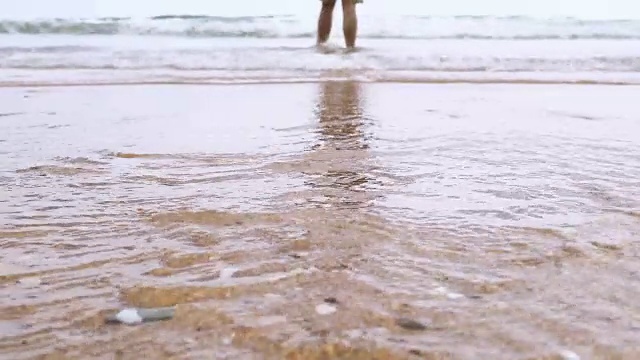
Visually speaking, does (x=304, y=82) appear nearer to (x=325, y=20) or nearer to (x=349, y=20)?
(x=349, y=20)

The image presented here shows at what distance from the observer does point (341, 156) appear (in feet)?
6.79

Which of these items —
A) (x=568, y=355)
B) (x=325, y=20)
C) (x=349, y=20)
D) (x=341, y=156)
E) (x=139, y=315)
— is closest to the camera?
(x=568, y=355)

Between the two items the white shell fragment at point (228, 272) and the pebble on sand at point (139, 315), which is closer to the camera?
the pebble on sand at point (139, 315)

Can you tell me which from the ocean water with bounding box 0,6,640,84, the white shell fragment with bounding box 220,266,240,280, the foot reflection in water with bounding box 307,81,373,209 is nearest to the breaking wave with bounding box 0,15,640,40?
the ocean water with bounding box 0,6,640,84

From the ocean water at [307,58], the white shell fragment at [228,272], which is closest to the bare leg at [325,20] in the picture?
the ocean water at [307,58]

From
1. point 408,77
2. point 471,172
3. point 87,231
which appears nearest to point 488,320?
point 87,231

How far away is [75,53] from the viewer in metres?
6.60

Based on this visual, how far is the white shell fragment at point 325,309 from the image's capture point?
3.05ft

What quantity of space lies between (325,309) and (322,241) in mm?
304

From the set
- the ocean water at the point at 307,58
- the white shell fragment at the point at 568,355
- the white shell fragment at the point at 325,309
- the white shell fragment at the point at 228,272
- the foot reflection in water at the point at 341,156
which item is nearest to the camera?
the white shell fragment at the point at 568,355

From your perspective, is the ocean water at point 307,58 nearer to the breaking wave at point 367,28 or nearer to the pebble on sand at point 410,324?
the breaking wave at point 367,28

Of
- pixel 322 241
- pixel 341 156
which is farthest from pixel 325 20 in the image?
pixel 322 241

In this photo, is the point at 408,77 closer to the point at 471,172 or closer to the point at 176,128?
the point at 176,128

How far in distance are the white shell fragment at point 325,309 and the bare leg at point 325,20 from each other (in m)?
6.53
